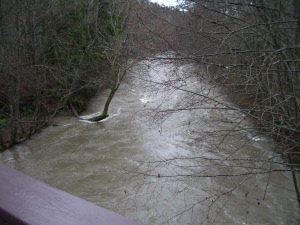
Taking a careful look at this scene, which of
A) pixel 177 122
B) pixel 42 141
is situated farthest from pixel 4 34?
pixel 177 122

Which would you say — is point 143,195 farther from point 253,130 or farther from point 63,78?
point 63,78

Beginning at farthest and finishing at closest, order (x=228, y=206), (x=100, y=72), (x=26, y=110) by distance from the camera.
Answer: (x=100, y=72) < (x=26, y=110) < (x=228, y=206)

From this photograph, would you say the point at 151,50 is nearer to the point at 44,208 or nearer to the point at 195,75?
the point at 195,75

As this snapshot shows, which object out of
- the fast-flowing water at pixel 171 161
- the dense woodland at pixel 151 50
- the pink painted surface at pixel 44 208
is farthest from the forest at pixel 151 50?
the pink painted surface at pixel 44 208

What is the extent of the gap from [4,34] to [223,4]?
23.8 ft

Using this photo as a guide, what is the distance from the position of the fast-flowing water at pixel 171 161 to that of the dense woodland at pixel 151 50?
42 centimetres

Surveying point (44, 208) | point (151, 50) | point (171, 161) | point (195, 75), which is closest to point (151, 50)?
point (151, 50)

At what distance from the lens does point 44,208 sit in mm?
989

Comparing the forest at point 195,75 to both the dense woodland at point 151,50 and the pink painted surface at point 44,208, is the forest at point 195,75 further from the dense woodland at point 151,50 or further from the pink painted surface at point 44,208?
the pink painted surface at point 44,208

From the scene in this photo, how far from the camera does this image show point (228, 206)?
6105 millimetres

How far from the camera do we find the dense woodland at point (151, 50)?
14.5ft

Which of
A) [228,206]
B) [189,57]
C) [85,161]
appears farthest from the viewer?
[85,161]

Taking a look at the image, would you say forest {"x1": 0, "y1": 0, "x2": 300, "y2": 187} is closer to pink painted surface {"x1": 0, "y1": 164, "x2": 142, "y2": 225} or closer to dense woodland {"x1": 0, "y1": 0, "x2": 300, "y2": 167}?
dense woodland {"x1": 0, "y1": 0, "x2": 300, "y2": 167}

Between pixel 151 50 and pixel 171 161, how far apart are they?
10.4 ft
